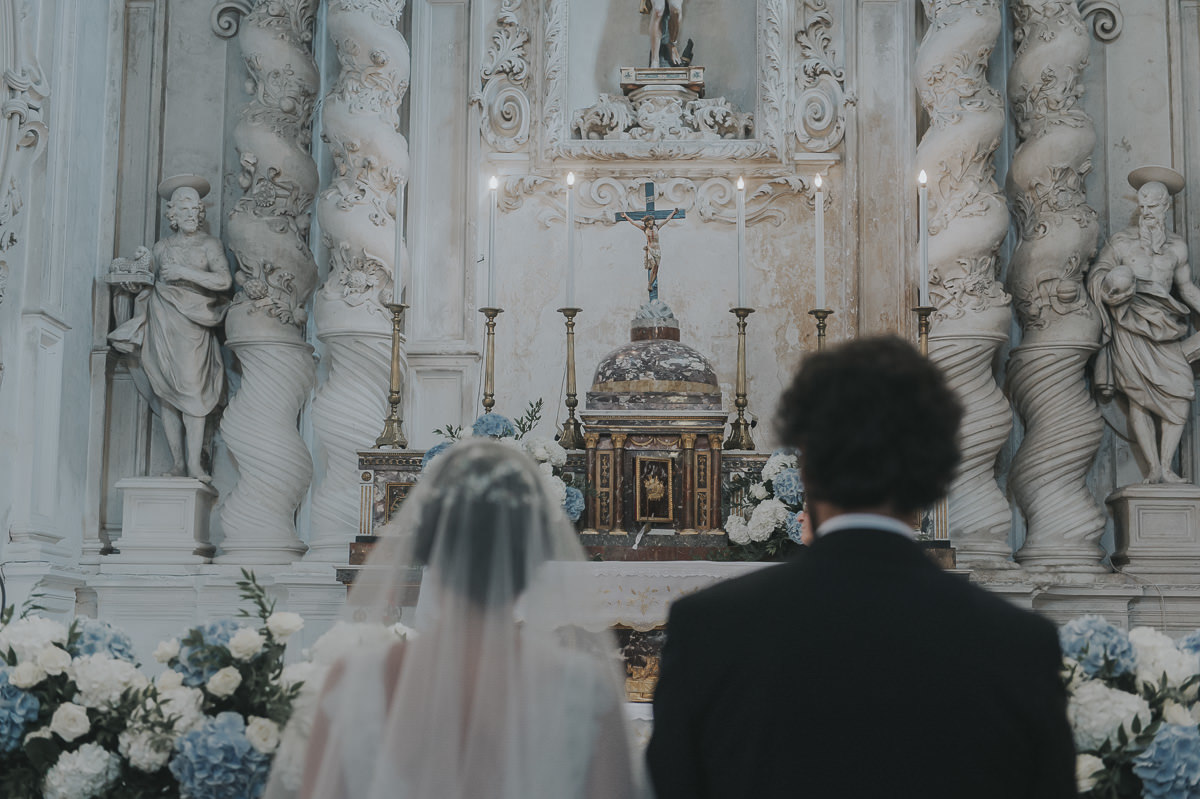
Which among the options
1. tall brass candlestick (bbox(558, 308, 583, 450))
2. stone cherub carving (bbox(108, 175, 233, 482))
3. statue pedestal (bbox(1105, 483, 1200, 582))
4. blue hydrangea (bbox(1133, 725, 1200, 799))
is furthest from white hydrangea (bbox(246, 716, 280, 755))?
statue pedestal (bbox(1105, 483, 1200, 582))

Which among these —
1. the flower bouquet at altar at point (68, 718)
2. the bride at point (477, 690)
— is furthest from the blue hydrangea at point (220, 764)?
the bride at point (477, 690)

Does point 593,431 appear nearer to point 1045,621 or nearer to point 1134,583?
point 1134,583

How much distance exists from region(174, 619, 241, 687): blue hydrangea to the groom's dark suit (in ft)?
6.72

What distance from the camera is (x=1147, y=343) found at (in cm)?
722

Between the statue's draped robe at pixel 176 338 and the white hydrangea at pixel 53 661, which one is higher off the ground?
the statue's draped robe at pixel 176 338

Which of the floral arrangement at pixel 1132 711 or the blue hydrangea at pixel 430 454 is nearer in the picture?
the floral arrangement at pixel 1132 711

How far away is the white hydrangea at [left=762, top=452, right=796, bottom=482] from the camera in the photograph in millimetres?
5910

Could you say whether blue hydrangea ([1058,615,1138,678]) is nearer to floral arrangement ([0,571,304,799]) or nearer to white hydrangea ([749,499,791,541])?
floral arrangement ([0,571,304,799])

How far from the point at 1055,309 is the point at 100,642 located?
5.11 m

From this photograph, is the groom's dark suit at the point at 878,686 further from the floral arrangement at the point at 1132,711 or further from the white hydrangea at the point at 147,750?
the white hydrangea at the point at 147,750

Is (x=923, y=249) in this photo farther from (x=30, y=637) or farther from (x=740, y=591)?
(x=740, y=591)

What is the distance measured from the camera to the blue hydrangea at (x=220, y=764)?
344 centimetres

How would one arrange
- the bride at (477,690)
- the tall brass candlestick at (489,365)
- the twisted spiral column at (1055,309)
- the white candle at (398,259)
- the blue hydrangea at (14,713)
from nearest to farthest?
the bride at (477,690)
the blue hydrangea at (14,713)
the tall brass candlestick at (489,365)
the white candle at (398,259)
the twisted spiral column at (1055,309)

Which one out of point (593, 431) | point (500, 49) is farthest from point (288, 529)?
point (500, 49)
